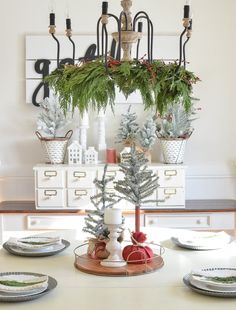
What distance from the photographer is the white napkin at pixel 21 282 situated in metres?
1.90

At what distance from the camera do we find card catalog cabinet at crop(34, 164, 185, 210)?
3797 millimetres

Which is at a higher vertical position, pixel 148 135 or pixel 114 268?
pixel 148 135

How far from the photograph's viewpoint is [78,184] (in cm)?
380

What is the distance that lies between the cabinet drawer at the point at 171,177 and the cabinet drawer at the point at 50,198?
0.70 m

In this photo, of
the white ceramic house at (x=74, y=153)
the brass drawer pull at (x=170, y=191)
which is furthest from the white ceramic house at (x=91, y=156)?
the brass drawer pull at (x=170, y=191)

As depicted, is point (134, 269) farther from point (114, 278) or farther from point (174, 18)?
point (174, 18)

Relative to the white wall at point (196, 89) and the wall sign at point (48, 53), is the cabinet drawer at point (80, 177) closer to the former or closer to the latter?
the white wall at point (196, 89)

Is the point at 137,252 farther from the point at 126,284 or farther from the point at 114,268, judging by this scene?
the point at 126,284

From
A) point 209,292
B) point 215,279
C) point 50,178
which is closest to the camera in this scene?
point 209,292

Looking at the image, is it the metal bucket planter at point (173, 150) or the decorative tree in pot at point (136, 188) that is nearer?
the decorative tree in pot at point (136, 188)

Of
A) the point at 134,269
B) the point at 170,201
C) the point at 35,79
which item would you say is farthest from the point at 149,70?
the point at 35,79

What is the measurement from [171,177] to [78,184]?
648 millimetres

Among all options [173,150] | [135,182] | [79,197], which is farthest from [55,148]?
[135,182]

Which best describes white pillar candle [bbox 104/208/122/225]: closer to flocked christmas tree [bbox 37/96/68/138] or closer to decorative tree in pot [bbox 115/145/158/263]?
decorative tree in pot [bbox 115/145/158/263]
